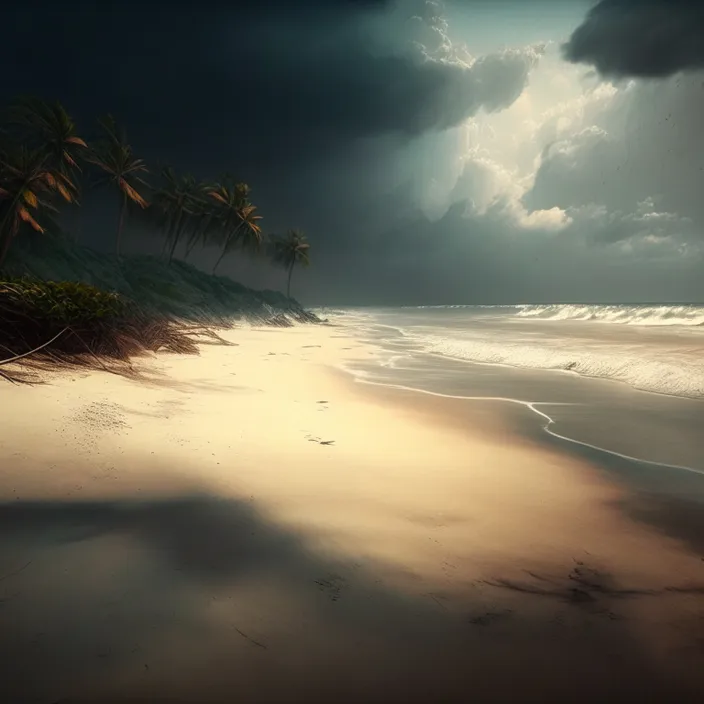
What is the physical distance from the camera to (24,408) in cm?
376

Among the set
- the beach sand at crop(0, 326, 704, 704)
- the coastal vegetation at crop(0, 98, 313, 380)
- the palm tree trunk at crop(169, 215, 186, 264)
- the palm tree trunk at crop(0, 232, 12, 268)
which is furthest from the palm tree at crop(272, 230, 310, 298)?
the beach sand at crop(0, 326, 704, 704)

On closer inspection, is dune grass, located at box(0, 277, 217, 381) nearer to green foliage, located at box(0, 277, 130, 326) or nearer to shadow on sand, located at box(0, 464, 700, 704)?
green foliage, located at box(0, 277, 130, 326)

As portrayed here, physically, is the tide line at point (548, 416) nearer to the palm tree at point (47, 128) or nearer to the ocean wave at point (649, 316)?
the palm tree at point (47, 128)

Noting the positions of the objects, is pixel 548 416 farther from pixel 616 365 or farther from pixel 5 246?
pixel 5 246

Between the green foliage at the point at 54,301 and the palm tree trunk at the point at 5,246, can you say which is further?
the palm tree trunk at the point at 5,246

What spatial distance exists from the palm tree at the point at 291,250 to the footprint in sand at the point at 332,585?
186 feet

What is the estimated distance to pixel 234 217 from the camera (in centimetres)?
4303

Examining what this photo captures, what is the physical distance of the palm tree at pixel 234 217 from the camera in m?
42.7

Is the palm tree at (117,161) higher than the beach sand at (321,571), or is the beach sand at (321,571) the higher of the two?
the palm tree at (117,161)

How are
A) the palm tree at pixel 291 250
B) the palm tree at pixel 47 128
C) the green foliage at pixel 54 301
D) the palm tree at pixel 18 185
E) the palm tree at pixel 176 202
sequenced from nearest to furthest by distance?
A: the green foliage at pixel 54 301
the palm tree at pixel 18 185
the palm tree at pixel 47 128
the palm tree at pixel 176 202
the palm tree at pixel 291 250

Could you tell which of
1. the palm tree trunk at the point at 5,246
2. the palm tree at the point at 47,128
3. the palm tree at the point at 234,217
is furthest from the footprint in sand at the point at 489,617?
the palm tree at the point at 234,217

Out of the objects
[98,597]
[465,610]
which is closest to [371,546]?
[465,610]

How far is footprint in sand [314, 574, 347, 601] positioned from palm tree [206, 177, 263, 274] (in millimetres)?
43839

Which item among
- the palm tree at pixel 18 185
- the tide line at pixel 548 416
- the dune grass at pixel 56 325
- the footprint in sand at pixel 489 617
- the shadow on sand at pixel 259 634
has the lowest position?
the shadow on sand at pixel 259 634
